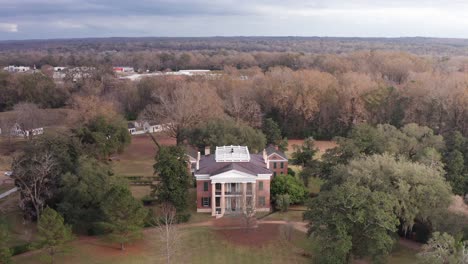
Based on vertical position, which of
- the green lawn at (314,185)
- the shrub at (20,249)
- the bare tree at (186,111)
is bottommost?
the shrub at (20,249)

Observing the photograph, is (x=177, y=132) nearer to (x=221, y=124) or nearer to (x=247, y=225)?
(x=221, y=124)

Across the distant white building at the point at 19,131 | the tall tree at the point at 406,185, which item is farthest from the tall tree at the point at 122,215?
the distant white building at the point at 19,131

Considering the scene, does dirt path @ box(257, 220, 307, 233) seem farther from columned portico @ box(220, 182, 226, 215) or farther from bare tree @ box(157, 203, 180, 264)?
bare tree @ box(157, 203, 180, 264)

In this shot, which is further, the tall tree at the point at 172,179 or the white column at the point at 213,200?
the white column at the point at 213,200

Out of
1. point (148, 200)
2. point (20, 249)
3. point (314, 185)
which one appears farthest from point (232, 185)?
point (20, 249)

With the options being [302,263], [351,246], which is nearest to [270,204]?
[302,263]

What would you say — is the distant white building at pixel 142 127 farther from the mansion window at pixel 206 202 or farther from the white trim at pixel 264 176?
the white trim at pixel 264 176
